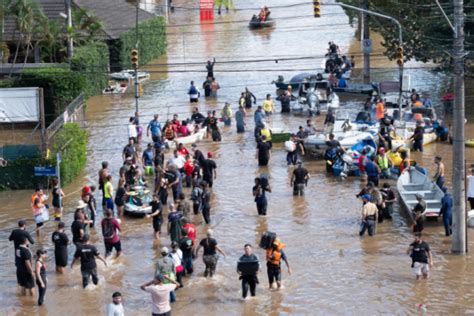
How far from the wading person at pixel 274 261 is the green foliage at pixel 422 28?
22.7m

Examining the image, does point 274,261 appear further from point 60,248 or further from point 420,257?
point 60,248

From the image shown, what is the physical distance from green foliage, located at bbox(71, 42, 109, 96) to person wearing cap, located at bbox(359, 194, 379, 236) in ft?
78.4

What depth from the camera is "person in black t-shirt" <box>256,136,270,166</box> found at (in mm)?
37281

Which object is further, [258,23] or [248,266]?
[258,23]

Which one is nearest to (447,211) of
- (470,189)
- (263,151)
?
(470,189)

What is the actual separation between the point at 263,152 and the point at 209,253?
42.8ft

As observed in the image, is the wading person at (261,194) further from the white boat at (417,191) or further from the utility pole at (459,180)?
the utility pole at (459,180)

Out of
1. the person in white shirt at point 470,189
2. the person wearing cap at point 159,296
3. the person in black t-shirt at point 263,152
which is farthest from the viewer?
the person in black t-shirt at point 263,152

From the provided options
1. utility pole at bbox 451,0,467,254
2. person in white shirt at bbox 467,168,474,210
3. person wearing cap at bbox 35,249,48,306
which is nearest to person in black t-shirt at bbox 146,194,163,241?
person wearing cap at bbox 35,249,48,306

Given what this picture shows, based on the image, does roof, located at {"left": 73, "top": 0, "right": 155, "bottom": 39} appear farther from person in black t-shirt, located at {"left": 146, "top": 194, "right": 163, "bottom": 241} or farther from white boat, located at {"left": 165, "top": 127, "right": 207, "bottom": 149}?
person in black t-shirt, located at {"left": 146, "top": 194, "right": 163, "bottom": 241}

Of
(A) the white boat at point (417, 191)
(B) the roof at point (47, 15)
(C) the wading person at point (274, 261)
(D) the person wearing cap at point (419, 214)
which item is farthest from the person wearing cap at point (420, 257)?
(B) the roof at point (47, 15)

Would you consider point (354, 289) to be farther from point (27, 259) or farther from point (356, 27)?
point (356, 27)

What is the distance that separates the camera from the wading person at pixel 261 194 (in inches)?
1198

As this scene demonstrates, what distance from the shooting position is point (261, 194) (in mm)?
30750
